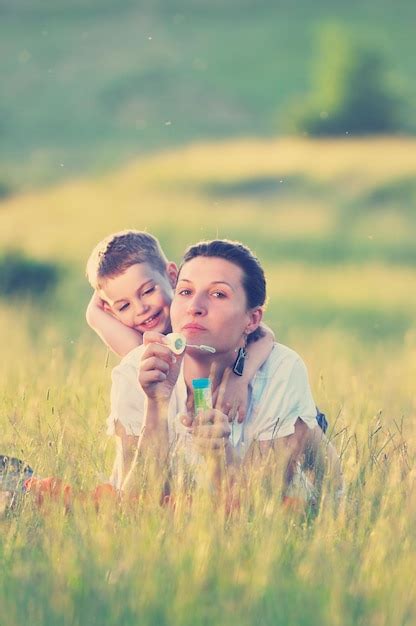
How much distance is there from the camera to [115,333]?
5.63m

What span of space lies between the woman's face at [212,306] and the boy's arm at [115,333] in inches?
37.7

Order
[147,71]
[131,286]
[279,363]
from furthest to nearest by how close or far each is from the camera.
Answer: [147,71], [131,286], [279,363]

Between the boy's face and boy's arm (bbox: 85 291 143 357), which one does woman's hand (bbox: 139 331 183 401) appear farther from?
boy's arm (bbox: 85 291 143 357)

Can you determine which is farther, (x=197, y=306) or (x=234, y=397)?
(x=234, y=397)

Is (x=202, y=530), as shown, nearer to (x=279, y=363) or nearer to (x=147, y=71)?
(x=279, y=363)

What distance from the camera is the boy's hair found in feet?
18.1

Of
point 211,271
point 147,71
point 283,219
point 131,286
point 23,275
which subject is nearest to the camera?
point 211,271

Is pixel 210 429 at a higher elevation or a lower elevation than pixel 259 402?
lower

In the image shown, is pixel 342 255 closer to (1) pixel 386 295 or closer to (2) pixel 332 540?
(1) pixel 386 295

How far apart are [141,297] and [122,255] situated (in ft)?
0.63

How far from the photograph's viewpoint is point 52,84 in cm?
3450

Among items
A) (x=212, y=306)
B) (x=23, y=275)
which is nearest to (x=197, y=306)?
(x=212, y=306)

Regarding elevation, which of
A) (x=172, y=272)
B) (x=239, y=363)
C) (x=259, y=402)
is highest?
(x=172, y=272)

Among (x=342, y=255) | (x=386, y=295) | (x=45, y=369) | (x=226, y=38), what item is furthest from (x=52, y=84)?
(x=45, y=369)
